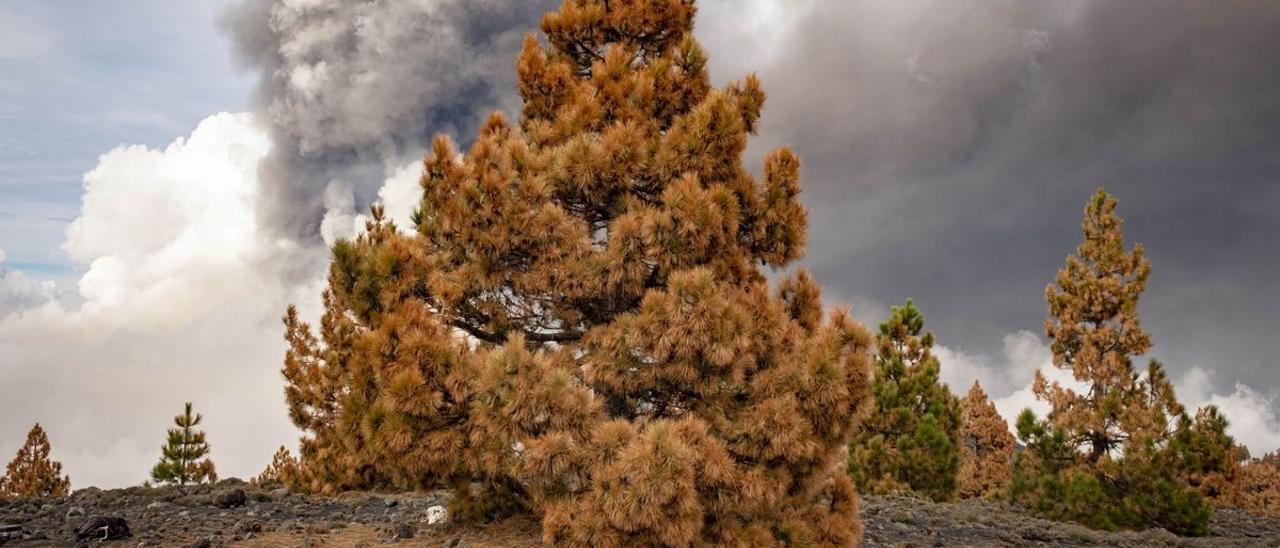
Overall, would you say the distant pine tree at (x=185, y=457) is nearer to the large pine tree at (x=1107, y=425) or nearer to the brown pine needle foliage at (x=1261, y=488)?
the large pine tree at (x=1107, y=425)

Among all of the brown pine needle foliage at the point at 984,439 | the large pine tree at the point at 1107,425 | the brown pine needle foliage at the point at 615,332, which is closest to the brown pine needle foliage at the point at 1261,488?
the brown pine needle foliage at the point at 984,439

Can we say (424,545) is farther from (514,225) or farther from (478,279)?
(514,225)

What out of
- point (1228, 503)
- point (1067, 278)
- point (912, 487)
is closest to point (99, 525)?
point (912, 487)

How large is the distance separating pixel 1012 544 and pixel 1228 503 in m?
11.7

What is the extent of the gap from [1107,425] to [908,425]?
4.48 metres

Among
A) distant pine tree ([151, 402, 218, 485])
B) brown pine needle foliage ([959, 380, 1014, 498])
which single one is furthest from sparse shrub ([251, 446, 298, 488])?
brown pine needle foliage ([959, 380, 1014, 498])

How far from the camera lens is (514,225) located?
8117 mm

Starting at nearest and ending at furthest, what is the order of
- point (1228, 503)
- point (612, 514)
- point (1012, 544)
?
point (612, 514), point (1012, 544), point (1228, 503)

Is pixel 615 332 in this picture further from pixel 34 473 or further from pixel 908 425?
pixel 34 473

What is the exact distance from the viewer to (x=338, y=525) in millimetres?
10625

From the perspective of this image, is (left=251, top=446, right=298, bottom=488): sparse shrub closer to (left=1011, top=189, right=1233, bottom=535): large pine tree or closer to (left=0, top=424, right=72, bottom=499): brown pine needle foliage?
(left=0, top=424, right=72, bottom=499): brown pine needle foliage

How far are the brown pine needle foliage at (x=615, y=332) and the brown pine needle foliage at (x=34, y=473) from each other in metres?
21.1

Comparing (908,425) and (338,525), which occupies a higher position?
(908,425)

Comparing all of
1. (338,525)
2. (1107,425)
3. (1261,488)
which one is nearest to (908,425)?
(1107,425)
